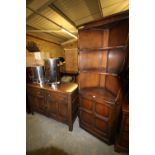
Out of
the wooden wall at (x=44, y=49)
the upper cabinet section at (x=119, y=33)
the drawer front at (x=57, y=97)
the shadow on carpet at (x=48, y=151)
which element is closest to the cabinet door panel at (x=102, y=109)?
the drawer front at (x=57, y=97)

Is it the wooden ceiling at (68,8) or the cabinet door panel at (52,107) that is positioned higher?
the wooden ceiling at (68,8)

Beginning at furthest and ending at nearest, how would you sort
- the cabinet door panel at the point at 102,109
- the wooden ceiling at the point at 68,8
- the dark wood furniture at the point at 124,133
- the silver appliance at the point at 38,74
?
1. the silver appliance at the point at 38,74
2. the wooden ceiling at the point at 68,8
3. the cabinet door panel at the point at 102,109
4. the dark wood furniture at the point at 124,133

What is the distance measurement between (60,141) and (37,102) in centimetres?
106

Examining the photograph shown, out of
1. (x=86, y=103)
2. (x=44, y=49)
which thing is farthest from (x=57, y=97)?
(x=44, y=49)

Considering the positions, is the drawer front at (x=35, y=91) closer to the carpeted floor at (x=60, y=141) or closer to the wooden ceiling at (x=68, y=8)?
the carpeted floor at (x=60, y=141)

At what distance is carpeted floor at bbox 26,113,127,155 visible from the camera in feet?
5.52

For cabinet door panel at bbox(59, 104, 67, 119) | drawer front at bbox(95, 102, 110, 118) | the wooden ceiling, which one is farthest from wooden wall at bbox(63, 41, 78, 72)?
drawer front at bbox(95, 102, 110, 118)

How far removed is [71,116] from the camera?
6.77ft

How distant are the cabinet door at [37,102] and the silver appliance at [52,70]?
41 cm

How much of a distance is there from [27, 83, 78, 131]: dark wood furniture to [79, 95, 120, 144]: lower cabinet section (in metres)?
0.22

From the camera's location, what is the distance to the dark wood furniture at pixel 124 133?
4.65 ft
